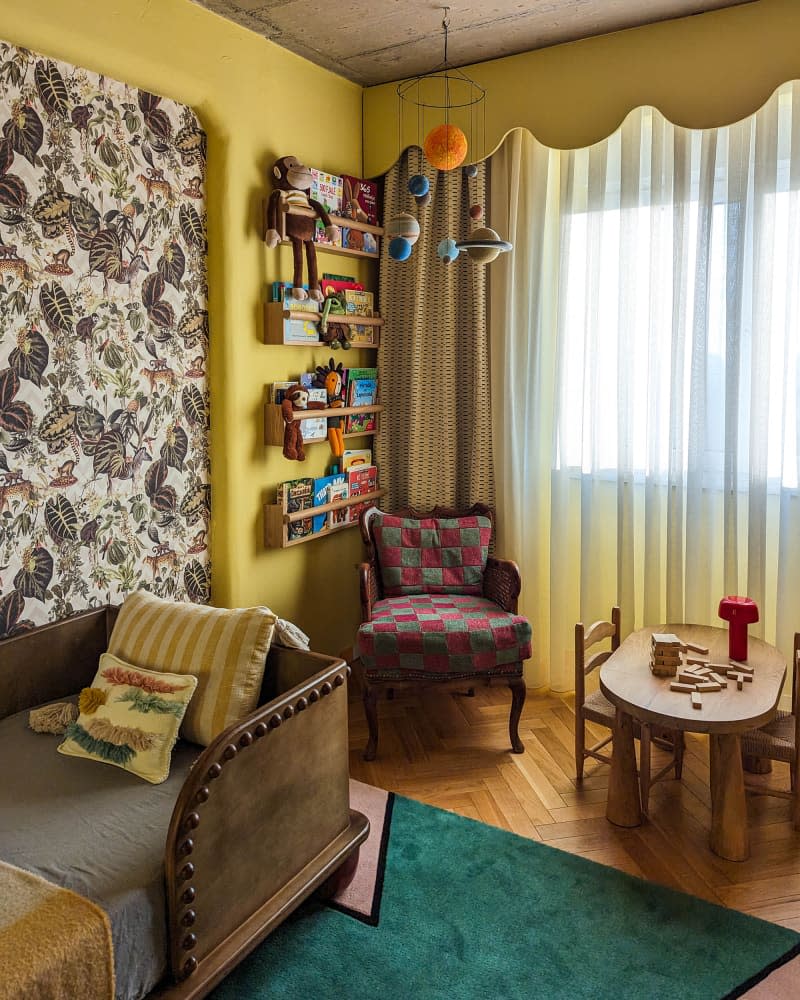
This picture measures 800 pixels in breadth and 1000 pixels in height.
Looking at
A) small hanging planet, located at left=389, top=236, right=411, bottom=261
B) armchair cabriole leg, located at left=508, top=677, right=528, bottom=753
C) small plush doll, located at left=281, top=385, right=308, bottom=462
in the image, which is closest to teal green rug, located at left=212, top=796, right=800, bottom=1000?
armchair cabriole leg, located at left=508, top=677, right=528, bottom=753

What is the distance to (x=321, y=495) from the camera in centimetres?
366

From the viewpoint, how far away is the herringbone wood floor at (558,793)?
2467mm

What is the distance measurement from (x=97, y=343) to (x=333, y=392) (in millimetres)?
1188

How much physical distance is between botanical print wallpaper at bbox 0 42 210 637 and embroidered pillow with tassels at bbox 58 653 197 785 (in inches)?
18.7

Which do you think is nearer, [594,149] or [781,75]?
[781,75]

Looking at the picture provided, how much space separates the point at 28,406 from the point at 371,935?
181 cm

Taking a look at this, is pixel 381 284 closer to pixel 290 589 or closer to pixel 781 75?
→ pixel 290 589

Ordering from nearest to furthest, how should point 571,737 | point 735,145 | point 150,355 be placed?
point 150,355 < point 735,145 < point 571,737

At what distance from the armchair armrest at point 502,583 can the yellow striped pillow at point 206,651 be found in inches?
54.7

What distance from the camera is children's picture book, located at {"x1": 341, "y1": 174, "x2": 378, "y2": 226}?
370 centimetres

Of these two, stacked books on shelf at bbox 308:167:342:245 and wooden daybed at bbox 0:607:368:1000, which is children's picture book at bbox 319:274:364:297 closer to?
stacked books on shelf at bbox 308:167:342:245

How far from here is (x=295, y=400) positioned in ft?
11.1

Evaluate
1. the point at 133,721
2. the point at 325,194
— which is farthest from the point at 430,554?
the point at 133,721

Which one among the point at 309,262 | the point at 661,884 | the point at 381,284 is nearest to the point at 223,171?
the point at 309,262
